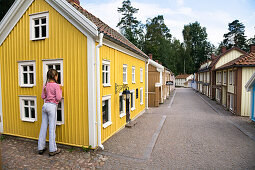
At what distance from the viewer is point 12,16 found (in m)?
7.80

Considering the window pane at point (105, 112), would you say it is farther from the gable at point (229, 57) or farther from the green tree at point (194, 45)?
the green tree at point (194, 45)

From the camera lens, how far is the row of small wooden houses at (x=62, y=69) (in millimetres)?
6691

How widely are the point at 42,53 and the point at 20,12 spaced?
91.1 inches

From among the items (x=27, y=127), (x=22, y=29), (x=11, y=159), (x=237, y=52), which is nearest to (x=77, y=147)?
(x=11, y=159)

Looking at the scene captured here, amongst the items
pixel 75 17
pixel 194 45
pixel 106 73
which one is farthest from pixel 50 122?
pixel 194 45

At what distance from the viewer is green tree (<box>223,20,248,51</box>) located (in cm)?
5206

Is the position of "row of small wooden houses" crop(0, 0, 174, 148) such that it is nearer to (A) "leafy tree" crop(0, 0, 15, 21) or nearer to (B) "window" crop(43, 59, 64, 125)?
(B) "window" crop(43, 59, 64, 125)

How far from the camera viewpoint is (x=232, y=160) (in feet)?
20.5

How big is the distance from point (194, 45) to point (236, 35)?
1266 cm

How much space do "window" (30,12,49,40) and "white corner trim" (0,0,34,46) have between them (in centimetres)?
64

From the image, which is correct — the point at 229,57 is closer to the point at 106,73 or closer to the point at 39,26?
the point at 106,73

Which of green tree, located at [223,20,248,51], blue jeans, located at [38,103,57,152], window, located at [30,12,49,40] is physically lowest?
blue jeans, located at [38,103,57,152]

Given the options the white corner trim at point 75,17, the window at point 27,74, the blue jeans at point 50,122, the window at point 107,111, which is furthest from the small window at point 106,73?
the window at point 27,74

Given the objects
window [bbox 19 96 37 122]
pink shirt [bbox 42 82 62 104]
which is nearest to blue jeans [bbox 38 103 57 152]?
pink shirt [bbox 42 82 62 104]
